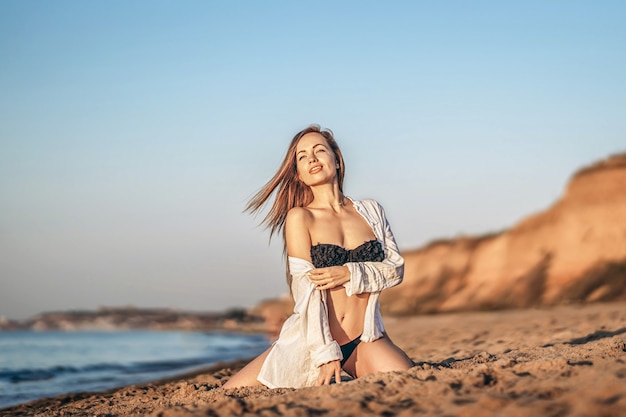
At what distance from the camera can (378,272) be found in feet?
15.3

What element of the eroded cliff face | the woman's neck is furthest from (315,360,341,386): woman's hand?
the eroded cliff face

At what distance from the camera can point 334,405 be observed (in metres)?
3.49

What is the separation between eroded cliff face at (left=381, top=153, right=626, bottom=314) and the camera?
20.4 meters

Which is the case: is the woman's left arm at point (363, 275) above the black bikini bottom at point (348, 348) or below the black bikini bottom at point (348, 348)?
above

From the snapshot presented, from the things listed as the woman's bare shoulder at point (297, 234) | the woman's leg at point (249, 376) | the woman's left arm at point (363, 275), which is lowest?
the woman's leg at point (249, 376)

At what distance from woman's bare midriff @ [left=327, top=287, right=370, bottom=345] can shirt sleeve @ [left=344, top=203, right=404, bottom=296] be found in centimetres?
10

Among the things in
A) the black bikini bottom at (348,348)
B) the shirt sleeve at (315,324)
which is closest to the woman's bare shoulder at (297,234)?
the shirt sleeve at (315,324)

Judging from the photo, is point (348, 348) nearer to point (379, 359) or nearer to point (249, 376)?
point (379, 359)

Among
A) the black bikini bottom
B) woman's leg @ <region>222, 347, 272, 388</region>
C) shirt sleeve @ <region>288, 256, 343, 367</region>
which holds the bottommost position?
woman's leg @ <region>222, 347, 272, 388</region>

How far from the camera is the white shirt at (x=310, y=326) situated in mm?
4426

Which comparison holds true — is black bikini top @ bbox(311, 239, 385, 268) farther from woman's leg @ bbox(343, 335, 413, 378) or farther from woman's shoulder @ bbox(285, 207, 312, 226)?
woman's leg @ bbox(343, 335, 413, 378)

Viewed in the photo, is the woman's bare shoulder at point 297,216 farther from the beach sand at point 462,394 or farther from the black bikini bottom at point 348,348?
the beach sand at point 462,394

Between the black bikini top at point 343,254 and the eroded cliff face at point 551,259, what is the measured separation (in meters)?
14.6

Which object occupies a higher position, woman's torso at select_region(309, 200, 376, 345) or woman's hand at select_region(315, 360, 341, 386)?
woman's torso at select_region(309, 200, 376, 345)
